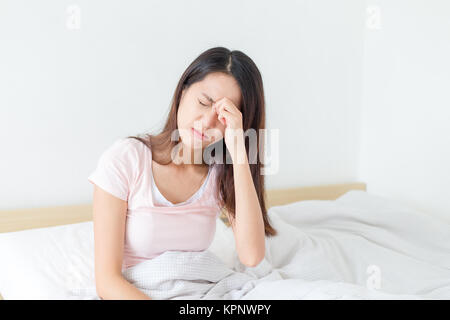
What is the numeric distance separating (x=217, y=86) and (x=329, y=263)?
2.35ft

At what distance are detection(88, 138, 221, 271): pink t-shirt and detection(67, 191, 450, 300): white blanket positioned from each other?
42mm

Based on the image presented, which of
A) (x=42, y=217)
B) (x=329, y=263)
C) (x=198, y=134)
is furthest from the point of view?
(x=42, y=217)

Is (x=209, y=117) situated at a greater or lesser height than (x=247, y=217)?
greater

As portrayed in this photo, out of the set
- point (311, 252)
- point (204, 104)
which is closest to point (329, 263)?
point (311, 252)

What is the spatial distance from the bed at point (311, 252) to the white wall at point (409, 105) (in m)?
0.36

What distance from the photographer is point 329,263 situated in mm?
1434

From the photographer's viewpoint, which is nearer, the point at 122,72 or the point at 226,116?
the point at 226,116

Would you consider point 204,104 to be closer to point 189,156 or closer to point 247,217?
point 189,156

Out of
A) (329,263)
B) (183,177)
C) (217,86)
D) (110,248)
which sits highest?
(217,86)

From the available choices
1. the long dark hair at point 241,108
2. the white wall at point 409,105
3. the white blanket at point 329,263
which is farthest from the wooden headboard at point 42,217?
the white wall at point 409,105

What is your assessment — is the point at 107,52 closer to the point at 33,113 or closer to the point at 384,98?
the point at 33,113

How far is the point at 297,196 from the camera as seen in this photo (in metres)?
2.25

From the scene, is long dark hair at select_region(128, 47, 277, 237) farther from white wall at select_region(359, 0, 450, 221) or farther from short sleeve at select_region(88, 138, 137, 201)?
white wall at select_region(359, 0, 450, 221)
